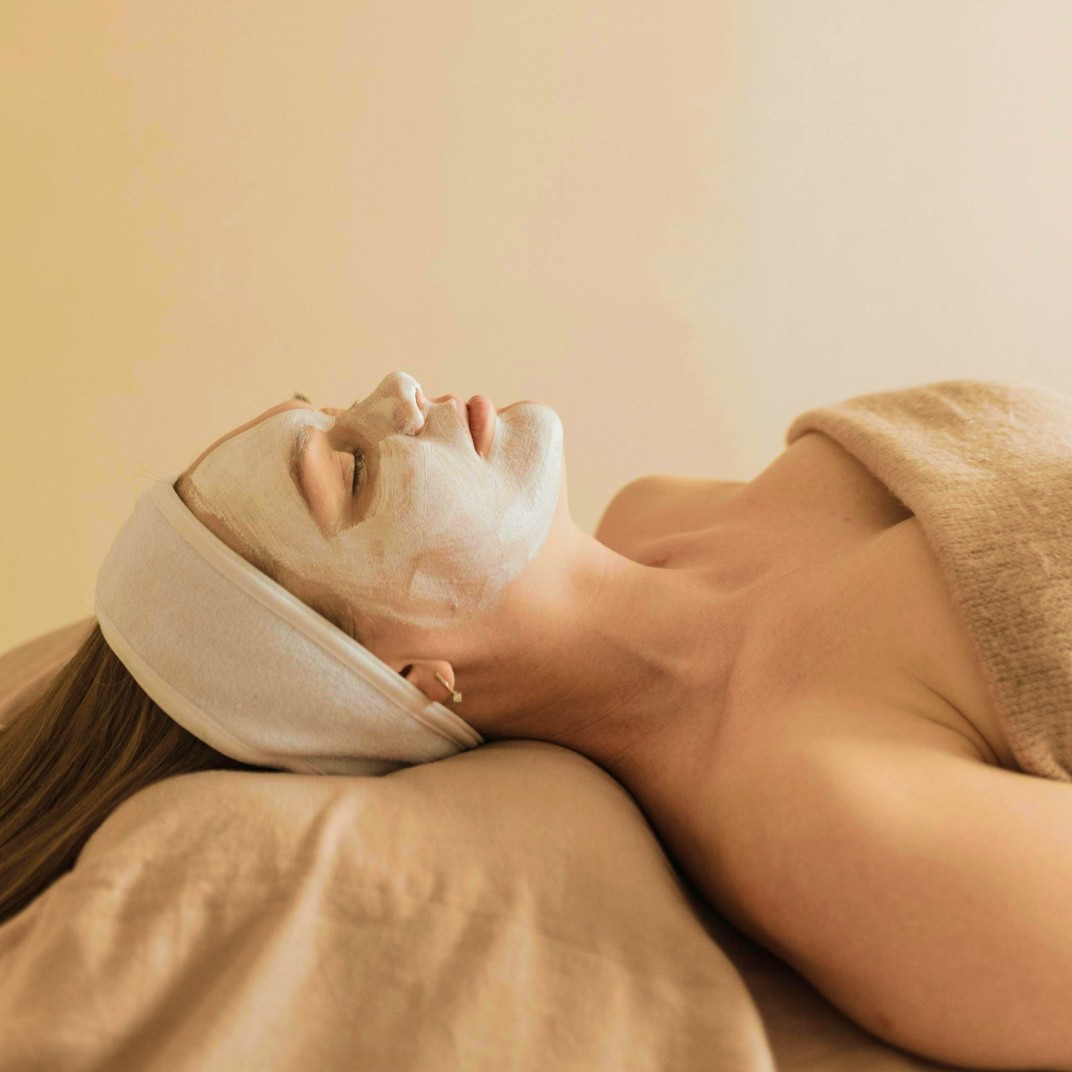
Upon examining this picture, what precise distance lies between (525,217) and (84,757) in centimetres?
150

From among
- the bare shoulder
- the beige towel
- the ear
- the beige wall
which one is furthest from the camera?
the beige wall

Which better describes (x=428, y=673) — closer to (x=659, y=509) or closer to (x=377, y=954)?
(x=377, y=954)

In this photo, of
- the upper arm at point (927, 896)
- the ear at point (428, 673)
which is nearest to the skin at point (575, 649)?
the ear at point (428, 673)

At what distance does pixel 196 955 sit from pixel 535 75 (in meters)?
1.86

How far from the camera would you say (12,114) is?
2.11 m

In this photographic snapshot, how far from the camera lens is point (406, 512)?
3.70 ft

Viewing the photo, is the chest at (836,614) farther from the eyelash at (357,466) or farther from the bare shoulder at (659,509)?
the eyelash at (357,466)

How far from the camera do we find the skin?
117 cm

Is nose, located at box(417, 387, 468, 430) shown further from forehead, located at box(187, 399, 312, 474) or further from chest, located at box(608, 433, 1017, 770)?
chest, located at box(608, 433, 1017, 770)

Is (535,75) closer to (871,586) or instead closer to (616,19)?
(616,19)

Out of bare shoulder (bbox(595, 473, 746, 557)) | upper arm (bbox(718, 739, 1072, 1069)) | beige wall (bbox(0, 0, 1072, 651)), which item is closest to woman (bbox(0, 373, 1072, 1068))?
upper arm (bbox(718, 739, 1072, 1069))

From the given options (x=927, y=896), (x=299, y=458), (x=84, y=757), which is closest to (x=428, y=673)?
(x=299, y=458)

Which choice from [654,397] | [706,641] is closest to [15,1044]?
[706,641]

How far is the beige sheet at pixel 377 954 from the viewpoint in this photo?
2.57 ft
